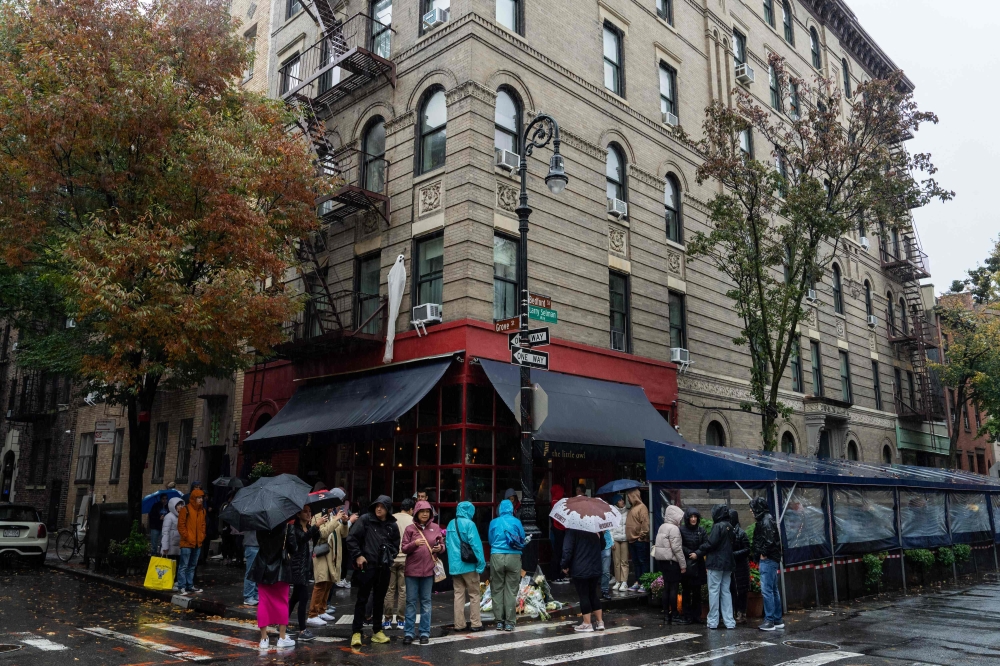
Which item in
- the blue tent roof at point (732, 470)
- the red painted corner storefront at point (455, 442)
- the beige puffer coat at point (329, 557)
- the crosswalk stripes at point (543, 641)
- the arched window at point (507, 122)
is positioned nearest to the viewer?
the crosswalk stripes at point (543, 641)

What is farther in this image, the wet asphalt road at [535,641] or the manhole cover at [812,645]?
the manhole cover at [812,645]

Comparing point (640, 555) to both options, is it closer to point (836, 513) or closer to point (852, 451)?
point (836, 513)

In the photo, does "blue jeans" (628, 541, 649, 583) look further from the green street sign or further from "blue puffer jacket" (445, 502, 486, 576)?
"blue puffer jacket" (445, 502, 486, 576)

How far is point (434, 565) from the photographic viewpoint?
9945 millimetres

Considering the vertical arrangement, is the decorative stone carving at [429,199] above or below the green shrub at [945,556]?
above

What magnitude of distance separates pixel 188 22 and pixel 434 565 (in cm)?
1330

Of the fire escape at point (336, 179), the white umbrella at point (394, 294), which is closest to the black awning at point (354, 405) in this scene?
the white umbrella at point (394, 294)

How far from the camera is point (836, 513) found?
14.4 meters

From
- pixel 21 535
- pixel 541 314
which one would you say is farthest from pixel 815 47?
pixel 21 535

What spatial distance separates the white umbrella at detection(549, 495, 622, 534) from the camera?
10.5m

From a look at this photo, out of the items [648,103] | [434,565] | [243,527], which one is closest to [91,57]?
[243,527]

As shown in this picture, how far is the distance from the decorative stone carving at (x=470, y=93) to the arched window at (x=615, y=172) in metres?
4.45

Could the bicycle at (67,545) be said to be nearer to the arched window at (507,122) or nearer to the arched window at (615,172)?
the arched window at (507,122)

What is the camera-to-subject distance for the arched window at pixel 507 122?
17906 millimetres
